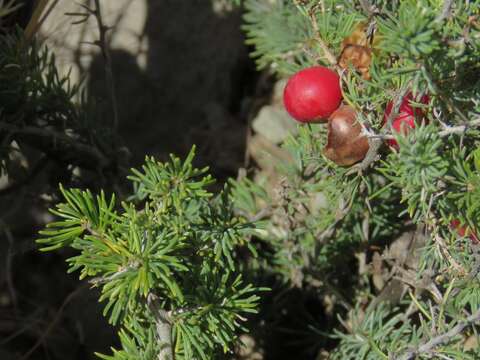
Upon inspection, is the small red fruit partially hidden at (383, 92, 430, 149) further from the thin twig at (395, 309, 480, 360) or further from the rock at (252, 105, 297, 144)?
the rock at (252, 105, 297, 144)

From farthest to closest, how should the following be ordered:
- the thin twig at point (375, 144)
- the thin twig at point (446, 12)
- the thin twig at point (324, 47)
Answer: the thin twig at point (324, 47)
the thin twig at point (375, 144)
the thin twig at point (446, 12)

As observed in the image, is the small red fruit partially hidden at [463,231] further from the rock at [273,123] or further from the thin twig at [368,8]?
the rock at [273,123]

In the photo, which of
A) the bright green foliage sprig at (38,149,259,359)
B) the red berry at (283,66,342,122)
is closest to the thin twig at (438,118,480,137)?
the red berry at (283,66,342,122)

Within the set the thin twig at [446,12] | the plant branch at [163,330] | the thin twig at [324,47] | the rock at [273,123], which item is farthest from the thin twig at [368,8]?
the rock at [273,123]

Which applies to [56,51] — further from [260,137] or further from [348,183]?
[348,183]

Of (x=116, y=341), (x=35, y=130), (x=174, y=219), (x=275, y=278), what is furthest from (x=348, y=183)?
(x=116, y=341)
